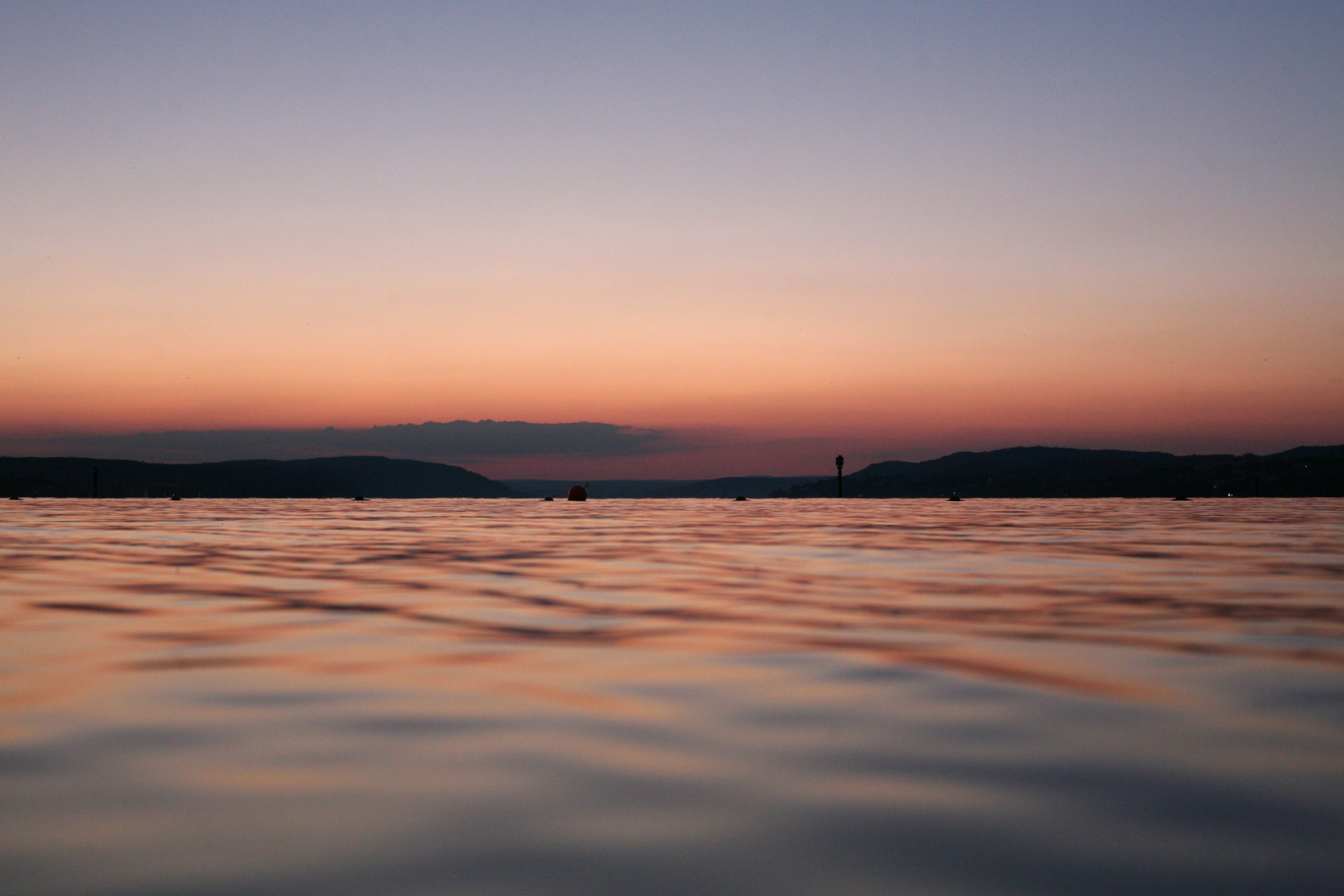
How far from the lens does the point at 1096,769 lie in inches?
217

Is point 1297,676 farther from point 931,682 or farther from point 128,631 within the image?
point 128,631

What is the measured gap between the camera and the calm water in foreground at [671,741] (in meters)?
4.14

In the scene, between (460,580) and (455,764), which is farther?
(460,580)

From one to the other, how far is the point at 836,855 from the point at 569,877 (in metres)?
1.04

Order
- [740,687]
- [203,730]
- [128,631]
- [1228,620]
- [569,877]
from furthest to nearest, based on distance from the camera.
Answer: [1228,620] < [128,631] < [740,687] < [203,730] < [569,877]

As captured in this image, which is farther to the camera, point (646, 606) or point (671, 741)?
point (646, 606)

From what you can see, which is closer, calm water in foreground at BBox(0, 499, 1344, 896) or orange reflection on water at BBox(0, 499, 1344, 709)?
calm water in foreground at BBox(0, 499, 1344, 896)

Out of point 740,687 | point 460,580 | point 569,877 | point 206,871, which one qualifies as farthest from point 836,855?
point 460,580

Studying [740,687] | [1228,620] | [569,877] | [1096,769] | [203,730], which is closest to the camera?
[569,877]

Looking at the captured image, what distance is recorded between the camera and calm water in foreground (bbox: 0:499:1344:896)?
4.14 meters

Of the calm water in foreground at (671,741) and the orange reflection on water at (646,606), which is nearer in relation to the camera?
the calm water in foreground at (671,741)

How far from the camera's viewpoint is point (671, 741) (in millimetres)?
6191

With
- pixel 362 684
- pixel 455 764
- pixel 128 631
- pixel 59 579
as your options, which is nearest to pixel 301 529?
pixel 59 579

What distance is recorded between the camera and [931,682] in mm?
7969
